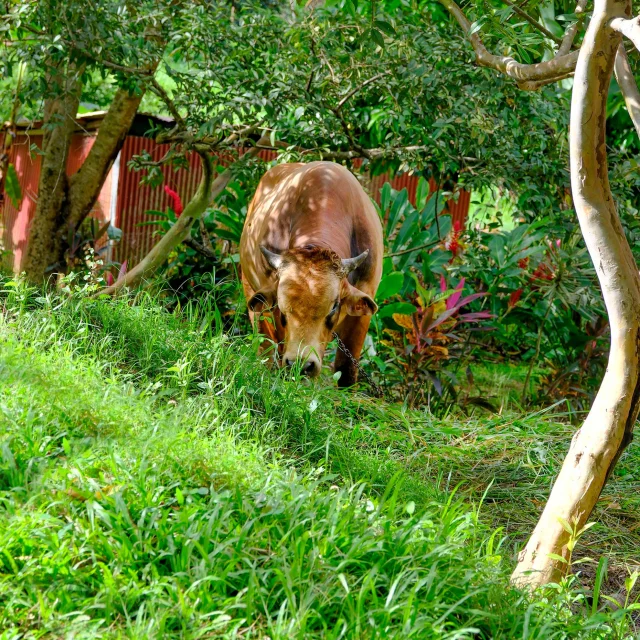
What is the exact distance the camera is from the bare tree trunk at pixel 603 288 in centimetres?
359

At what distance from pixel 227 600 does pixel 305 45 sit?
210 inches

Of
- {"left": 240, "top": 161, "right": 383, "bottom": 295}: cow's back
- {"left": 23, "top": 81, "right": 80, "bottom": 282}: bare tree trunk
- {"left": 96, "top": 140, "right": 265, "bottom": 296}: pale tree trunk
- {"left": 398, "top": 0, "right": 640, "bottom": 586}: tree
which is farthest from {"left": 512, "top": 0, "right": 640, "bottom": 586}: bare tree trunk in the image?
{"left": 23, "top": 81, "right": 80, "bottom": 282}: bare tree trunk

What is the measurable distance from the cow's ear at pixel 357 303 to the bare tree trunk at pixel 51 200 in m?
3.72

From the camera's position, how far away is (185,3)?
716 centimetres

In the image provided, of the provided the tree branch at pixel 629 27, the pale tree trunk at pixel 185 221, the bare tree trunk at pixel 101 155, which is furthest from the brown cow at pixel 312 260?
the tree branch at pixel 629 27

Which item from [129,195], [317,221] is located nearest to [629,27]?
[317,221]

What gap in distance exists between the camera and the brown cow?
636cm

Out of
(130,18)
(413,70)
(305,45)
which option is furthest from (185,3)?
(413,70)

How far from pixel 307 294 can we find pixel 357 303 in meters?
0.58

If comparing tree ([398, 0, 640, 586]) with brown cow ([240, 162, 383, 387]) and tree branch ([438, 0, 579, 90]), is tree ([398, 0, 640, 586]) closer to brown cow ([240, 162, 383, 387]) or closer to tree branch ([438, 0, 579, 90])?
tree branch ([438, 0, 579, 90])

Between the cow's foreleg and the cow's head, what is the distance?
66cm

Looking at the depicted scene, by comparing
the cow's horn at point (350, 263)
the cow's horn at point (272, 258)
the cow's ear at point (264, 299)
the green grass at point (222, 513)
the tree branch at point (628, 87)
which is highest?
the tree branch at point (628, 87)

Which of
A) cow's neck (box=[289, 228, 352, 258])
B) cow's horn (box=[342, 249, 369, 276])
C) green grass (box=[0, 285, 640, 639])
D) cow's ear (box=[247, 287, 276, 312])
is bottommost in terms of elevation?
green grass (box=[0, 285, 640, 639])

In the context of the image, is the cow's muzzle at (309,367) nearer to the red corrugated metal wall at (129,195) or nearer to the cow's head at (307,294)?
the cow's head at (307,294)
